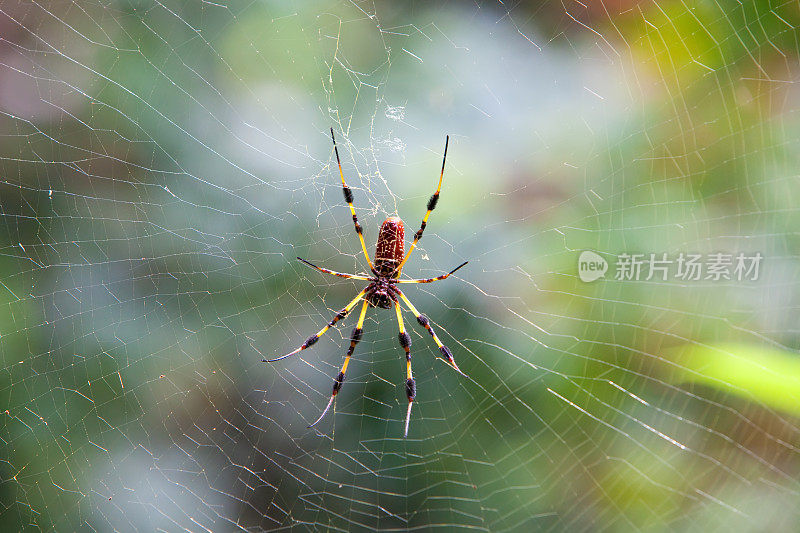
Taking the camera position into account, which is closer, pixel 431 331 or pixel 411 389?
pixel 411 389

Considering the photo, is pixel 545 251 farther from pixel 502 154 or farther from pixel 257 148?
pixel 257 148

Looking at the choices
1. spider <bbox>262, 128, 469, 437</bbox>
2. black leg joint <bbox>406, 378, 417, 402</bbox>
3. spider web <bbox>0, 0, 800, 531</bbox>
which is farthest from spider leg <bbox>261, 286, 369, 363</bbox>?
black leg joint <bbox>406, 378, 417, 402</bbox>

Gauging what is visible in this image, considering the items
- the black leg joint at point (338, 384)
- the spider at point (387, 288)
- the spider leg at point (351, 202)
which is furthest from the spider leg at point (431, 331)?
the black leg joint at point (338, 384)
